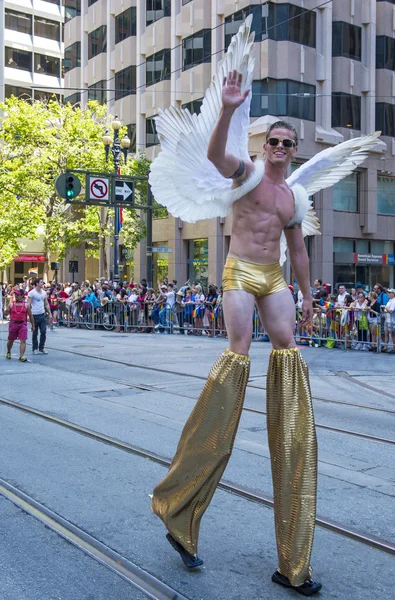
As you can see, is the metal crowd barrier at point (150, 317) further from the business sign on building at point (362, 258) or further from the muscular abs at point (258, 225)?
the muscular abs at point (258, 225)

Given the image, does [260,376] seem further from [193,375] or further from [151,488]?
[151,488]

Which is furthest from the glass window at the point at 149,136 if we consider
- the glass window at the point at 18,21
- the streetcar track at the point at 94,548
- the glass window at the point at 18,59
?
the streetcar track at the point at 94,548

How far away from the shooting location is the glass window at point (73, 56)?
46.9m

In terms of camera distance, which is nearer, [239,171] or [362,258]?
[239,171]

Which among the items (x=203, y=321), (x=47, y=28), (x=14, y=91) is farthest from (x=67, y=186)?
(x=47, y=28)

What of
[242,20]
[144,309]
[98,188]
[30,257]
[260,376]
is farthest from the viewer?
[30,257]

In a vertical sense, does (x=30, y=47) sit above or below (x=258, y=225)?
above

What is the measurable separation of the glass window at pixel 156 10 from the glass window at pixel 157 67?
204 cm

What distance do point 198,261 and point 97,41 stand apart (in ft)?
58.4

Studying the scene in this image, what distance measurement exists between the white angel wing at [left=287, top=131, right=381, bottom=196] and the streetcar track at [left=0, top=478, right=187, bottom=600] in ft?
7.37

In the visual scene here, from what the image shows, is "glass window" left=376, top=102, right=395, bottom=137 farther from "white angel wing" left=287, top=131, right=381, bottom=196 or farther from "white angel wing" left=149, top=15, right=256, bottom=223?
"white angel wing" left=149, top=15, right=256, bottom=223

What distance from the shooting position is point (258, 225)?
3.68 meters

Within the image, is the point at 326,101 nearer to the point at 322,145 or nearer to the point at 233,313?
the point at 322,145

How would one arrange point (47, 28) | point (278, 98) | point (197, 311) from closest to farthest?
point (197, 311) < point (278, 98) < point (47, 28)
